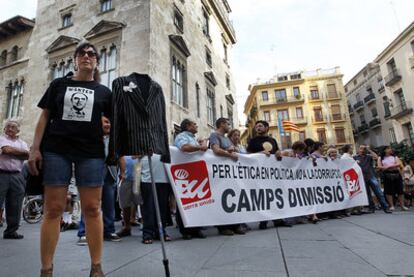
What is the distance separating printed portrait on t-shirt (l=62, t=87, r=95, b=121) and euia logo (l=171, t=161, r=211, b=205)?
7.05 ft

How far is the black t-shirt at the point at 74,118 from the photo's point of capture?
6.62ft

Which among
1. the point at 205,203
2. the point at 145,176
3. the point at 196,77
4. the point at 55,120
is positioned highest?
the point at 196,77

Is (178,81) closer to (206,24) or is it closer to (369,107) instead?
(206,24)

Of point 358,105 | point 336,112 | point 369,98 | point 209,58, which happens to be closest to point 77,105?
point 209,58

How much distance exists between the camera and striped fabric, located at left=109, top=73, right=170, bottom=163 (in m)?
→ 2.19

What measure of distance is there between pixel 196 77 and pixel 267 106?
2942cm

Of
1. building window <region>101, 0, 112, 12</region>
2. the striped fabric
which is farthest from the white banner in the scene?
building window <region>101, 0, 112, 12</region>

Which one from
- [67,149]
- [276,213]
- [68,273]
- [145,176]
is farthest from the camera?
[276,213]

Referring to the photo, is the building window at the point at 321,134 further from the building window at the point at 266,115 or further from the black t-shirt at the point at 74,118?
the black t-shirt at the point at 74,118

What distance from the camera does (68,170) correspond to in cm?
Result: 202

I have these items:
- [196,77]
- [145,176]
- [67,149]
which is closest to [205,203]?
[145,176]

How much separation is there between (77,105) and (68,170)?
50 cm

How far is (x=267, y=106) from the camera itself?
4391 cm

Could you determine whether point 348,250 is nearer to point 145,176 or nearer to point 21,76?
point 145,176
